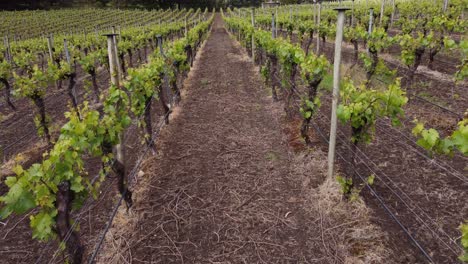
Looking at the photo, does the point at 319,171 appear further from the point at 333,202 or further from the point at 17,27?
the point at 17,27

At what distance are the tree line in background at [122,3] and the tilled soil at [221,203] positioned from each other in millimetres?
60589

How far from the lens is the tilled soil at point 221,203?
4.04m

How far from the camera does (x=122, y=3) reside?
232 feet

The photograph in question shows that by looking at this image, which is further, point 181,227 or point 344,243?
point 181,227

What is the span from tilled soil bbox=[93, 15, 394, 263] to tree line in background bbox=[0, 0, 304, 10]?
199ft

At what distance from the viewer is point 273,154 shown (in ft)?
21.0

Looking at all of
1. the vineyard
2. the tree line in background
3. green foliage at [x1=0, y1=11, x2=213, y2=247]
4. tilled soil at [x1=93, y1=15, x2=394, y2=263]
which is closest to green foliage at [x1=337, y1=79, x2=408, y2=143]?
the vineyard

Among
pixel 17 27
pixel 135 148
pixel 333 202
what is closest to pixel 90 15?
pixel 17 27

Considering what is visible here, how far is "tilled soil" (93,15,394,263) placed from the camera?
4.04 metres

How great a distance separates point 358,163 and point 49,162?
4.71m

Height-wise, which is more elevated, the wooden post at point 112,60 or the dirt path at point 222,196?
the wooden post at point 112,60

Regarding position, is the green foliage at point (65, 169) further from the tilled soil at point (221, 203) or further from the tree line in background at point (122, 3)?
the tree line in background at point (122, 3)

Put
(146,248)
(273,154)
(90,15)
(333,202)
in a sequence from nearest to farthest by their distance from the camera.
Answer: (146,248), (333,202), (273,154), (90,15)

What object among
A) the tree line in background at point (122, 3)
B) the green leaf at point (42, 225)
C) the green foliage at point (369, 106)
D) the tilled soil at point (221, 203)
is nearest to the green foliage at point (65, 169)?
the green leaf at point (42, 225)
